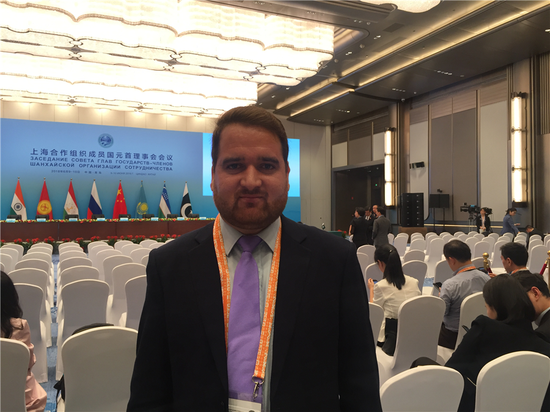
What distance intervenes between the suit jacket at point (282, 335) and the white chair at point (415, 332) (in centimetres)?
187

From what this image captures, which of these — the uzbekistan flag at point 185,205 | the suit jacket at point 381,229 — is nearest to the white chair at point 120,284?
the suit jacket at point 381,229

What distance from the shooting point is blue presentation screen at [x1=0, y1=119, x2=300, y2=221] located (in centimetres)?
1434

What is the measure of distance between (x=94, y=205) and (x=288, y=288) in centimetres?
1553

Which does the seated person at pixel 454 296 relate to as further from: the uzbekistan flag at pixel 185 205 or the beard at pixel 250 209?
the uzbekistan flag at pixel 185 205

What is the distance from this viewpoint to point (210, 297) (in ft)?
3.27

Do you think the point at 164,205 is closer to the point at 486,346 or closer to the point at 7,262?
the point at 7,262

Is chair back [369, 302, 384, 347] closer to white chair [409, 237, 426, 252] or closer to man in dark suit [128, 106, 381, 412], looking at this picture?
man in dark suit [128, 106, 381, 412]

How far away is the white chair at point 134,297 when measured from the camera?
3.51 m

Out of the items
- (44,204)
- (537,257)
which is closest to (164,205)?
(44,204)

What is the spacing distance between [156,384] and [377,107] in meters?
16.9

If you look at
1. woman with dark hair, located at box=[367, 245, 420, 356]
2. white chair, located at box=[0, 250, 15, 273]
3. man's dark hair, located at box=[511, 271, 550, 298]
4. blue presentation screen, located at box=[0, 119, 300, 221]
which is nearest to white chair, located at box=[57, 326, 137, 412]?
woman with dark hair, located at box=[367, 245, 420, 356]

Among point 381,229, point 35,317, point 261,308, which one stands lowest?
point 35,317

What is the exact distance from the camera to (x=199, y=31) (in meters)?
7.67

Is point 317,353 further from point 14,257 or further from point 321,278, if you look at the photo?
point 14,257
